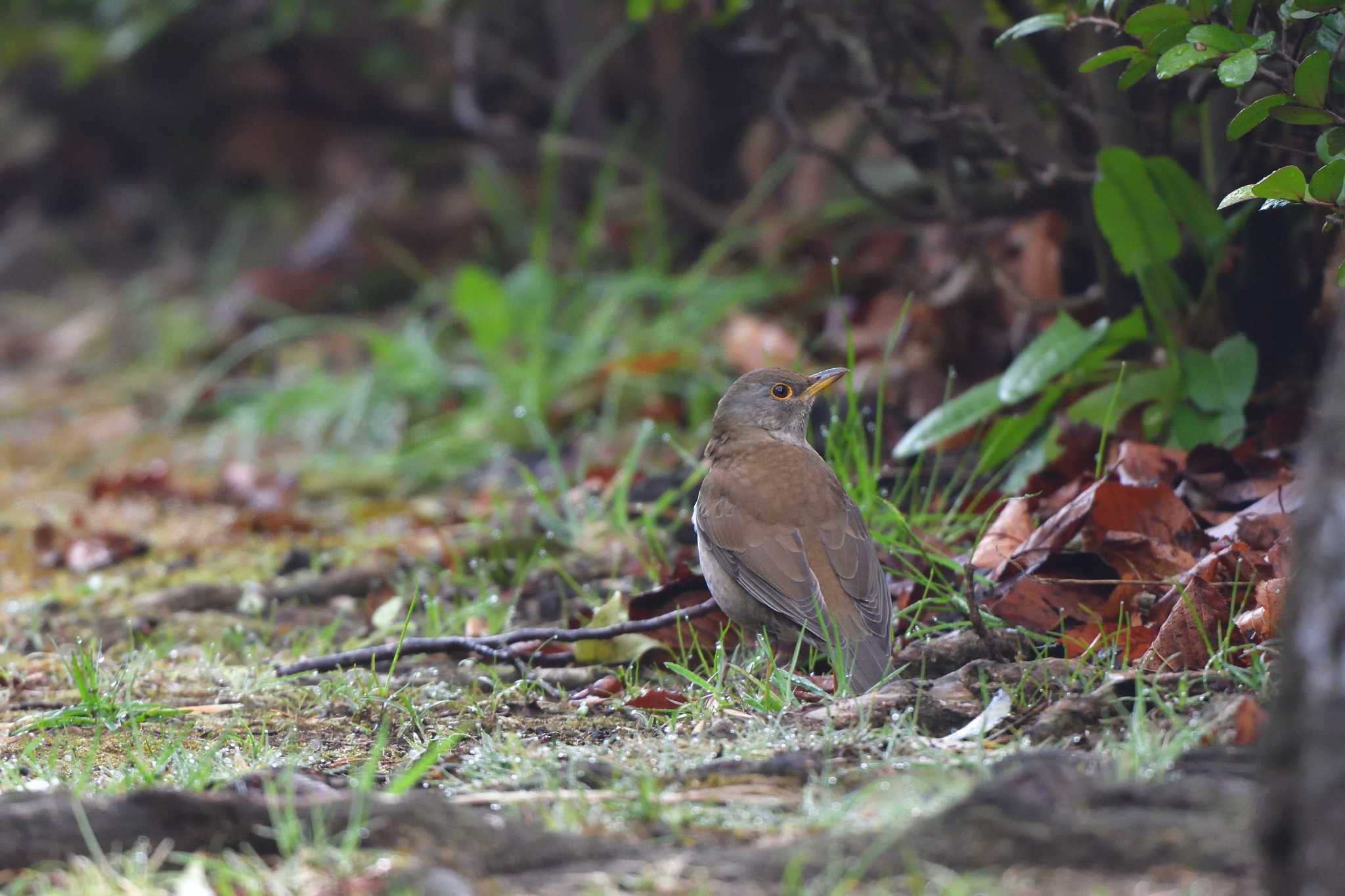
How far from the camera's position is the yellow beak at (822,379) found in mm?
4949

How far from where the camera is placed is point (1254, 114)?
3.43 m

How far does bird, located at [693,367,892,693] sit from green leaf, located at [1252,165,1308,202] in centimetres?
140

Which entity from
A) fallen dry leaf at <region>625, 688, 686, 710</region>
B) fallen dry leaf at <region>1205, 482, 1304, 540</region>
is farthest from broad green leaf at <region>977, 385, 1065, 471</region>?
fallen dry leaf at <region>625, 688, 686, 710</region>

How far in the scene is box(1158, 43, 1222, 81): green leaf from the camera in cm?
337

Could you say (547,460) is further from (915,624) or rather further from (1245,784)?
(1245,784)

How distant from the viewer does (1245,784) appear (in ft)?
8.14

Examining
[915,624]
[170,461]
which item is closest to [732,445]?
[915,624]

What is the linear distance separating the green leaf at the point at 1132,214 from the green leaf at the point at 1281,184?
1.24 meters

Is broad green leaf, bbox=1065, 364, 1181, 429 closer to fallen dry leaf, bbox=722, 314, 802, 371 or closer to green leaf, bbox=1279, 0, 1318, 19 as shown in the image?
green leaf, bbox=1279, 0, 1318, 19

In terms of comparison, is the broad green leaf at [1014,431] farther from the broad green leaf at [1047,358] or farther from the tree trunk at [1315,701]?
the tree trunk at [1315,701]

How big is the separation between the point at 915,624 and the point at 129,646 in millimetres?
2481

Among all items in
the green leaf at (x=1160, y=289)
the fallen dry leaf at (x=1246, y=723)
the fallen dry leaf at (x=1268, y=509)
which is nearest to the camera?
the fallen dry leaf at (x=1246, y=723)

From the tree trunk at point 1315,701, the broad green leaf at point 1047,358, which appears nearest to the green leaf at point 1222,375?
the broad green leaf at point 1047,358

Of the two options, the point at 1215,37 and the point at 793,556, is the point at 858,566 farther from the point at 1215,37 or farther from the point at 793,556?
the point at 1215,37
